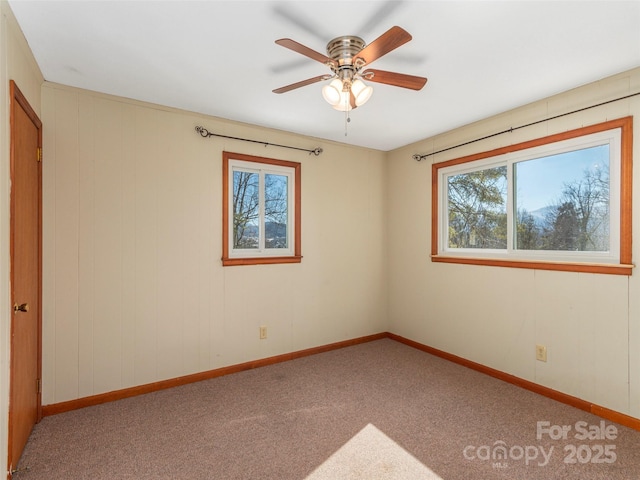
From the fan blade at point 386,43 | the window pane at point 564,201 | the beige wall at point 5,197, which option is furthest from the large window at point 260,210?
the window pane at point 564,201

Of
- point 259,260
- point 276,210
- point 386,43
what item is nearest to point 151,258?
point 259,260

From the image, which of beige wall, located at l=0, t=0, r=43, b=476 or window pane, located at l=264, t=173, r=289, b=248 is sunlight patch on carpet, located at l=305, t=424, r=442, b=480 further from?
window pane, located at l=264, t=173, r=289, b=248

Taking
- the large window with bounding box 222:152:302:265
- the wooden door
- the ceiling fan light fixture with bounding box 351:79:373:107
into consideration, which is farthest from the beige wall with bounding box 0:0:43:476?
the ceiling fan light fixture with bounding box 351:79:373:107

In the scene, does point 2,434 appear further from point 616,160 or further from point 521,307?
point 616,160

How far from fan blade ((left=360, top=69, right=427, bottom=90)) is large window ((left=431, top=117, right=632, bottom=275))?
A: 160cm

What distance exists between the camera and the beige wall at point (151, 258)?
99.3 inches

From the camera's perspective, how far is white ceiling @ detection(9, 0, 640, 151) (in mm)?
1697

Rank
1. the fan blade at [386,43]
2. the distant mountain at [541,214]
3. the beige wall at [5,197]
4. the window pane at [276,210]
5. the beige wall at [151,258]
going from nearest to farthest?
the fan blade at [386,43], the beige wall at [5,197], the beige wall at [151,258], the distant mountain at [541,214], the window pane at [276,210]

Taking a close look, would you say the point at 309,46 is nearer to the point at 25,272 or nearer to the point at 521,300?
the point at 25,272

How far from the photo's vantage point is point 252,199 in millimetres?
3457

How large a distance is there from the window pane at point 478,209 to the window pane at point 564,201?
0.52ft

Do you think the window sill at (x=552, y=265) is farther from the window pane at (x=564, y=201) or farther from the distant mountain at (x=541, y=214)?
the distant mountain at (x=541, y=214)

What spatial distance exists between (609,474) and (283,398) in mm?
2110

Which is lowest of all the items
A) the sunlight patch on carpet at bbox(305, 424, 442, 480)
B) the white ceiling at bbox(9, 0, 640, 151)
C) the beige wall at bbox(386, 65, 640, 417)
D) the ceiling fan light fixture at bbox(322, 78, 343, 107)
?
the sunlight patch on carpet at bbox(305, 424, 442, 480)
